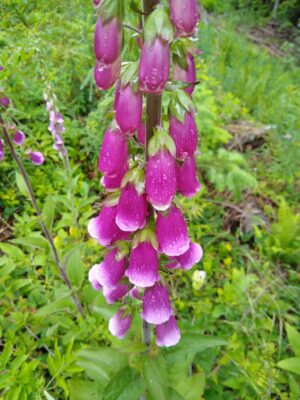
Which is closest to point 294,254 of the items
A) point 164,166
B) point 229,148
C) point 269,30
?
point 229,148

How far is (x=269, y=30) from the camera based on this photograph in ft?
36.3

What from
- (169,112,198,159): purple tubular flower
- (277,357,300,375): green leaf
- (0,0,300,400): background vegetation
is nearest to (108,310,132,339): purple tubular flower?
(0,0,300,400): background vegetation

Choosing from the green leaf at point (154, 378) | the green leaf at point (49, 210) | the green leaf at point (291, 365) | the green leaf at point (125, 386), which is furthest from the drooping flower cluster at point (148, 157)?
the green leaf at point (291, 365)

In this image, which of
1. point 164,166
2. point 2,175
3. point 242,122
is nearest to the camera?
point 164,166

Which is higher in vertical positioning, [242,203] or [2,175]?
[2,175]

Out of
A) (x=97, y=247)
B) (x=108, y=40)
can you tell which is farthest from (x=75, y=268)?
(x=108, y=40)

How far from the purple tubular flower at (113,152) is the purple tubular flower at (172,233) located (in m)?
0.22

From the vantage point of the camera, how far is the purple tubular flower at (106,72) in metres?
0.97

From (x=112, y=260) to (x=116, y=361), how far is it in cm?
53

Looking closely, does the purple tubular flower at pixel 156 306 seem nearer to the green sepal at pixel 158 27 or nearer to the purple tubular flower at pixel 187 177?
the purple tubular flower at pixel 187 177

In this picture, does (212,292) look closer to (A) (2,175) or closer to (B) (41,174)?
(B) (41,174)

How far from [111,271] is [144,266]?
0.65 feet

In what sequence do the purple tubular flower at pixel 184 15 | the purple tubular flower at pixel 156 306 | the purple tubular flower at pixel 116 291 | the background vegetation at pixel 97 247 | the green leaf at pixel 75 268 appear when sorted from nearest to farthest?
the purple tubular flower at pixel 184 15, the purple tubular flower at pixel 156 306, the purple tubular flower at pixel 116 291, the background vegetation at pixel 97 247, the green leaf at pixel 75 268

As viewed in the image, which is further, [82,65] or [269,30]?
[269,30]
